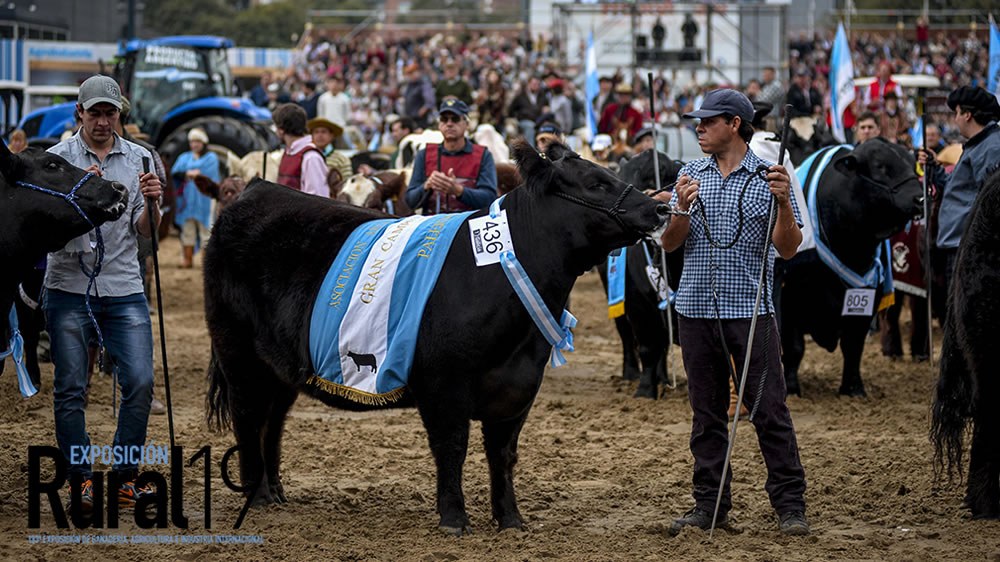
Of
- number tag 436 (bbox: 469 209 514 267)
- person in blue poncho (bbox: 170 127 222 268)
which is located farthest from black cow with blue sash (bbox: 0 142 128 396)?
person in blue poncho (bbox: 170 127 222 268)

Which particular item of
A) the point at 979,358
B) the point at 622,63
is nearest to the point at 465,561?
the point at 979,358

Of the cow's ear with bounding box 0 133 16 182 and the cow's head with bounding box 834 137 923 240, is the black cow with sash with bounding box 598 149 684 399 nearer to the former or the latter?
the cow's head with bounding box 834 137 923 240

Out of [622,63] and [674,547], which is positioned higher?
A: [622,63]

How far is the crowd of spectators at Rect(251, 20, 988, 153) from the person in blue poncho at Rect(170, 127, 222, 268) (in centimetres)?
255

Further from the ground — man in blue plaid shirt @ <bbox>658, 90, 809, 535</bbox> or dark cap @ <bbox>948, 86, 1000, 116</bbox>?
dark cap @ <bbox>948, 86, 1000, 116</bbox>

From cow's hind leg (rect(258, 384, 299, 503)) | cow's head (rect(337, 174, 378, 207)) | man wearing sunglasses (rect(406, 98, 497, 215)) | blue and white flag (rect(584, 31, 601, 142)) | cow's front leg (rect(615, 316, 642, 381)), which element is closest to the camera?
cow's hind leg (rect(258, 384, 299, 503))

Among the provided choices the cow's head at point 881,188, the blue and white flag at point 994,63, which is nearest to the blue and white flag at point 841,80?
the blue and white flag at point 994,63

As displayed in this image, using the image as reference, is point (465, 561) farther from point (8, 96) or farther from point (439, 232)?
point (8, 96)

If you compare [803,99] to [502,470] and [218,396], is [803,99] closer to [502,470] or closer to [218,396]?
[218,396]

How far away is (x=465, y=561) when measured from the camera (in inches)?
207

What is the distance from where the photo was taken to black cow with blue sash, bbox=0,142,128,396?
568 centimetres

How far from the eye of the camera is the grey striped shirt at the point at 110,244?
19.7ft

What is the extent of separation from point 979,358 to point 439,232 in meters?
2.85

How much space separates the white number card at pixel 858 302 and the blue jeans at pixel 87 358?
5760 millimetres
